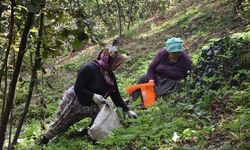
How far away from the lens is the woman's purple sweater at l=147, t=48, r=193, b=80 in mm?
5105

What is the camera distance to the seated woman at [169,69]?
498 centimetres

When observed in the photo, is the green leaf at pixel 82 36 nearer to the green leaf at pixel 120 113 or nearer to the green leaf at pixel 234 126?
the green leaf at pixel 234 126

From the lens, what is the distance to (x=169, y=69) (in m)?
5.20

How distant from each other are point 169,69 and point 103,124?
2.42 m

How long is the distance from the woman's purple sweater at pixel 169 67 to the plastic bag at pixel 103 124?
6.89 feet

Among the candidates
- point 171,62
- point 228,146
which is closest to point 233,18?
point 171,62

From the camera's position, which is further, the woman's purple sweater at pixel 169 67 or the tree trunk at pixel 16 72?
the woman's purple sweater at pixel 169 67

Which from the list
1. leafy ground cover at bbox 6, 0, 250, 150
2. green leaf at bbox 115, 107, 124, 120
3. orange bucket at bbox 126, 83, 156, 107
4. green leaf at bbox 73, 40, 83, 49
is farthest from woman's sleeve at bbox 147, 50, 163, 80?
green leaf at bbox 73, 40, 83, 49

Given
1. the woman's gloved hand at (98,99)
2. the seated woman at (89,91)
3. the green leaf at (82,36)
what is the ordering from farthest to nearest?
the seated woman at (89,91) < the woman's gloved hand at (98,99) < the green leaf at (82,36)

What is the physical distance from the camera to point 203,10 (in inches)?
367

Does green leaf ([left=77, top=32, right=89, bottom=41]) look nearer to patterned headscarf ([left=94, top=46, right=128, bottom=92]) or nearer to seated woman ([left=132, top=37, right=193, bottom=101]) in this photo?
patterned headscarf ([left=94, top=46, right=128, bottom=92])

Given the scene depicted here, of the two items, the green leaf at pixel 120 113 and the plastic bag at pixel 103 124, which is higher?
the plastic bag at pixel 103 124

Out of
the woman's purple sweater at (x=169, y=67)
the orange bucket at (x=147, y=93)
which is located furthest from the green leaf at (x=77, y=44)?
the woman's purple sweater at (x=169, y=67)

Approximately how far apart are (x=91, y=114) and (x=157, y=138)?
1372mm
